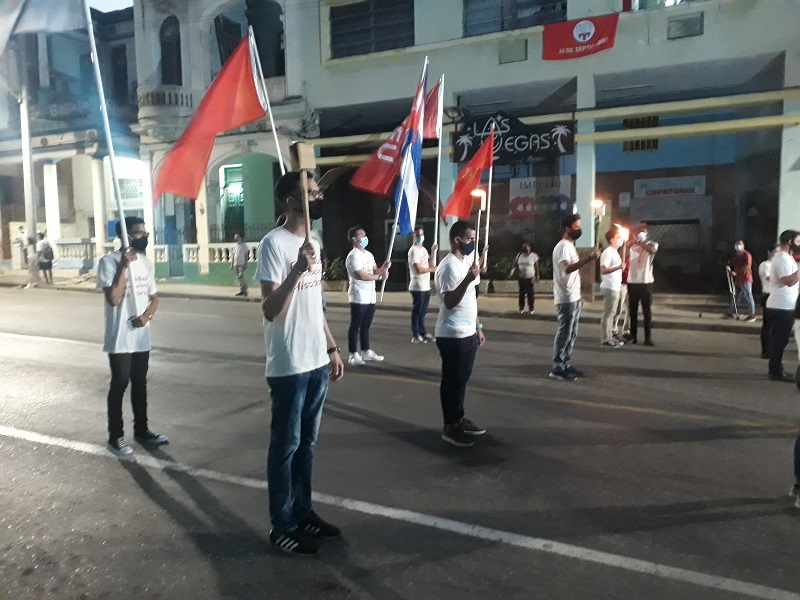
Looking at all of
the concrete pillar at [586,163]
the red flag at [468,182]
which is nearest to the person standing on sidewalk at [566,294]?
the red flag at [468,182]

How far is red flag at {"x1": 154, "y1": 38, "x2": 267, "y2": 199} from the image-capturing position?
17.0 ft

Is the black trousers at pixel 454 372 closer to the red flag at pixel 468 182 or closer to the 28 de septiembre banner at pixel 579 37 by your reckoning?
the red flag at pixel 468 182

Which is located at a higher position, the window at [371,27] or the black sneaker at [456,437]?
the window at [371,27]

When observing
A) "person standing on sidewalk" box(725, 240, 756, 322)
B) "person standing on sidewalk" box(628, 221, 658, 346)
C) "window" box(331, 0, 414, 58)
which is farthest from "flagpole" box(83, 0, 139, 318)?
"window" box(331, 0, 414, 58)

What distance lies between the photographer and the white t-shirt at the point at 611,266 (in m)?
9.85

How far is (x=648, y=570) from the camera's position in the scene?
340cm

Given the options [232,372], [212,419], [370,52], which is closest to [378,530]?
[212,419]

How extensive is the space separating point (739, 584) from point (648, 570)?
417mm

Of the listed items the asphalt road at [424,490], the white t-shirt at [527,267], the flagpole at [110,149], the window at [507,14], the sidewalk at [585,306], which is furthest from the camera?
the window at [507,14]

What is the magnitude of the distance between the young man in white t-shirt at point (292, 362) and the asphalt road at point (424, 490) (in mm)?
256

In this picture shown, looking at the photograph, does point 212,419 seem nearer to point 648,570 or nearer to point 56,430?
point 56,430

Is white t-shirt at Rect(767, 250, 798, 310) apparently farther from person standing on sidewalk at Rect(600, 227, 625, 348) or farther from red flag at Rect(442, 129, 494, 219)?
red flag at Rect(442, 129, 494, 219)

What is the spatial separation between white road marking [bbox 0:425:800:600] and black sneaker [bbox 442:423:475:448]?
1366 mm

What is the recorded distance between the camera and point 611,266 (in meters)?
9.92
